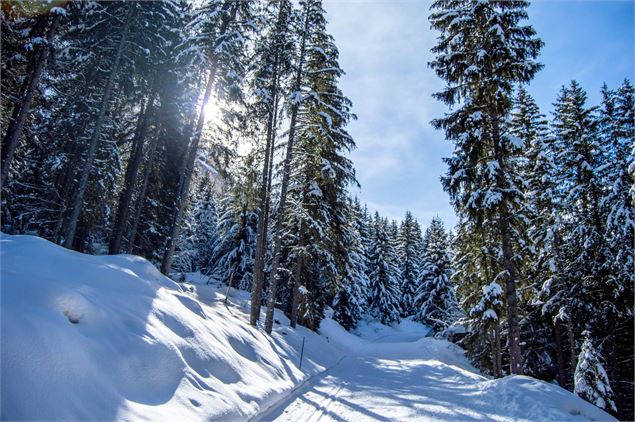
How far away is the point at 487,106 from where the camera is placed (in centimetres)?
1334

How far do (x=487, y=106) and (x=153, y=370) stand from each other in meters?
13.4

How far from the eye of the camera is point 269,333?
15.7 meters

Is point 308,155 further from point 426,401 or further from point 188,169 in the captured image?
point 426,401

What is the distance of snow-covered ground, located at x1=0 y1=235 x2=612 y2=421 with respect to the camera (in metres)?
4.52

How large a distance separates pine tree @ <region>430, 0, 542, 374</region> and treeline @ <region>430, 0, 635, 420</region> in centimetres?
4

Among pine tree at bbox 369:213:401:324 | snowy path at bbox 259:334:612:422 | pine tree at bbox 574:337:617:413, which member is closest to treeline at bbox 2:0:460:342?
snowy path at bbox 259:334:612:422

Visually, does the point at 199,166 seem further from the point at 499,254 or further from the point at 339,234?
the point at 499,254

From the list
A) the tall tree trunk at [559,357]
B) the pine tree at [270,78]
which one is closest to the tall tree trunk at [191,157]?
the pine tree at [270,78]

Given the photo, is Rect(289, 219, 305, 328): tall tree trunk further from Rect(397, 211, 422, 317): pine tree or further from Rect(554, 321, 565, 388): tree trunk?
Rect(397, 211, 422, 317): pine tree

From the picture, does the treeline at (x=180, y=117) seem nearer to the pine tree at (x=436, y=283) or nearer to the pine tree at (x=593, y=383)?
the pine tree at (x=593, y=383)

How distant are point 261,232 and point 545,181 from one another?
15.3m

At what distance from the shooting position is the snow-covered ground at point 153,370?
4.52m

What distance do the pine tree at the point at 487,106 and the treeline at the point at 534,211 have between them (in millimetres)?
39

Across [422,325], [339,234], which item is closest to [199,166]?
[339,234]
